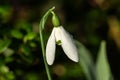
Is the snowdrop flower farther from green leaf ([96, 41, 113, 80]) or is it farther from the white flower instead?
green leaf ([96, 41, 113, 80])

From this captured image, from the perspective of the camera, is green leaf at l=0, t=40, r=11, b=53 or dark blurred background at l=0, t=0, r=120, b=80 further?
dark blurred background at l=0, t=0, r=120, b=80

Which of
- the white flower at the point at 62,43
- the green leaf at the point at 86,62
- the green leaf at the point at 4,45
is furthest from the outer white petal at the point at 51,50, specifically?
the green leaf at the point at 86,62

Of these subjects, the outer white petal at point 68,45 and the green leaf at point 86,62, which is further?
the green leaf at point 86,62

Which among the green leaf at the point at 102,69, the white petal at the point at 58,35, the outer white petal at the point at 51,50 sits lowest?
the green leaf at the point at 102,69

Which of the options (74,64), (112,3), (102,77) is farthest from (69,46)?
(112,3)

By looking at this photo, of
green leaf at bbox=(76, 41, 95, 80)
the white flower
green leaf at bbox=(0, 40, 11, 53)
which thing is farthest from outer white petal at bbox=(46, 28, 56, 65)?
green leaf at bbox=(76, 41, 95, 80)

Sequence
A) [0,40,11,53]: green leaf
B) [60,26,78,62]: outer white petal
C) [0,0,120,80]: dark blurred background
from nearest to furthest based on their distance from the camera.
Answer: [60,26,78,62]: outer white petal < [0,40,11,53]: green leaf < [0,0,120,80]: dark blurred background

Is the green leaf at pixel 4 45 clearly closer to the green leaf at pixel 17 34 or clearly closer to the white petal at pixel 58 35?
the green leaf at pixel 17 34

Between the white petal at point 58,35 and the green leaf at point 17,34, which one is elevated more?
the green leaf at point 17,34

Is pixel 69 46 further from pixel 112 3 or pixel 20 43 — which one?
pixel 112 3
